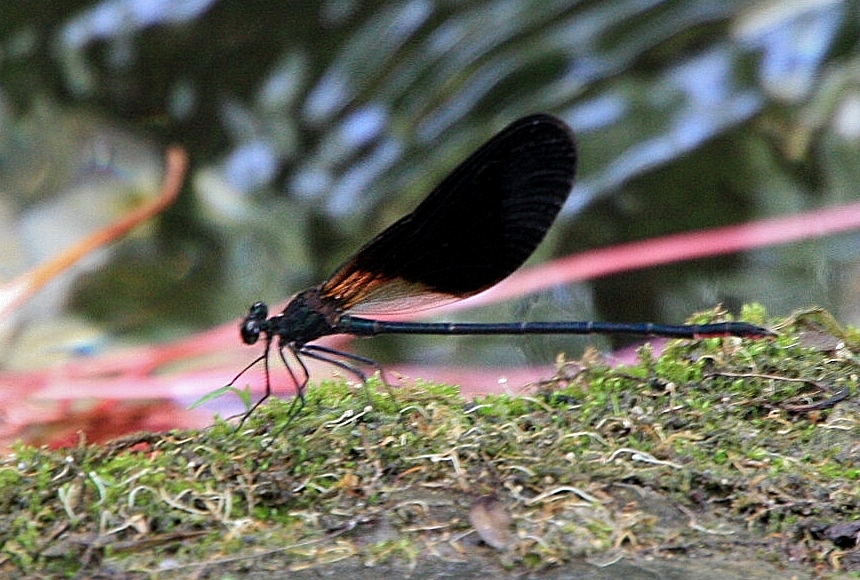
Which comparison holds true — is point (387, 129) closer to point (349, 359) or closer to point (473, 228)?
Result: point (473, 228)

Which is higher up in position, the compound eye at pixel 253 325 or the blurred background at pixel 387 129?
the blurred background at pixel 387 129

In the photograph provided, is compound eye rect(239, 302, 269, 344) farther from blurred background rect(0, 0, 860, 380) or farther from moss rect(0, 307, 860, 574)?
blurred background rect(0, 0, 860, 380)

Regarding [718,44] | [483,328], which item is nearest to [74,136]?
[483,328]

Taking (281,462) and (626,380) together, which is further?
(626,380)

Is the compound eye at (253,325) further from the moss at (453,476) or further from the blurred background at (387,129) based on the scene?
the blurred background at (387,129)

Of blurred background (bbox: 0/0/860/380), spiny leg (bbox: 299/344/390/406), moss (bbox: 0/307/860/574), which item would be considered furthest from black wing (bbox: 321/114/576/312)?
blurred background (bbox: 0/0/860/380)

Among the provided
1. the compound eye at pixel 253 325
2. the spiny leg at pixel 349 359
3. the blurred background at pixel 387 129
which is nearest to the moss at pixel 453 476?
the spiny leg at pixel 349 359

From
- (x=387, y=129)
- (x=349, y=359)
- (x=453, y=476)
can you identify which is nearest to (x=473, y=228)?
(x=349, y=359)

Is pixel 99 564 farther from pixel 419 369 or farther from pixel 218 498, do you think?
pixel 419 369
